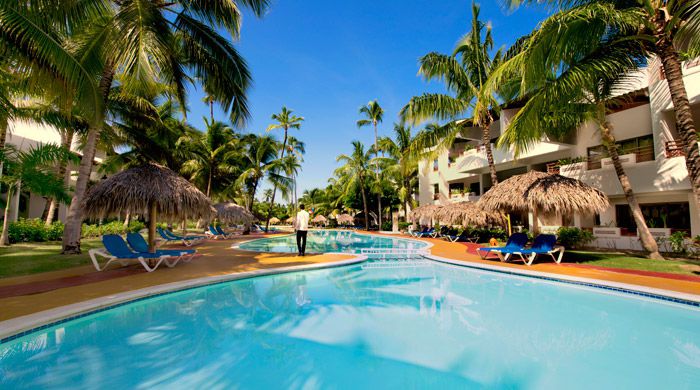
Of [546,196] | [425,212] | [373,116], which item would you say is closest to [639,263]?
[546,196]

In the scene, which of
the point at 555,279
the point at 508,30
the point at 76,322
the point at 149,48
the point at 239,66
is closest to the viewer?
the point at 76,322

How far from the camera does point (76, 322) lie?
4.71 metres

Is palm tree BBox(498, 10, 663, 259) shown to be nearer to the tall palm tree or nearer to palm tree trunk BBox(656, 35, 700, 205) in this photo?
palm tree trunk BBox(656, 35, 700, 205)

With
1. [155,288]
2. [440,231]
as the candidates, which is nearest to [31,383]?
[155,288]

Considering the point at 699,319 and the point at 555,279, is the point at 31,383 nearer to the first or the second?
the point at 699,319

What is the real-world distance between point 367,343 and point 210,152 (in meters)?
21.4

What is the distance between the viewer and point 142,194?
8703 millimetres

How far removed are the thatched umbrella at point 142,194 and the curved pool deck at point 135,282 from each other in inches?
65.5

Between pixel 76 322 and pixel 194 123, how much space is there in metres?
23.3

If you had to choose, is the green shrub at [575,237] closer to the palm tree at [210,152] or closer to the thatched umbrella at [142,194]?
the thatched umbrella at [142,194]

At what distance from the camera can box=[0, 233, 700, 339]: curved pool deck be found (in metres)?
4.77

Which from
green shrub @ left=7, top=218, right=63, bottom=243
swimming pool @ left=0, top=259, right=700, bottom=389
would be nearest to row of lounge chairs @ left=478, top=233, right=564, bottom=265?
swimming pool @ left=0, top=259, right=700, bottom=389

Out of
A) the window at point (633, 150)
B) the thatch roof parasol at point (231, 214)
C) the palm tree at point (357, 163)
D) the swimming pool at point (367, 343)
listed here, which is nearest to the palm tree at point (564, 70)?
the swimming pool at point (367, 343)

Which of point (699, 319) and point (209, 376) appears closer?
point (209, 376)
